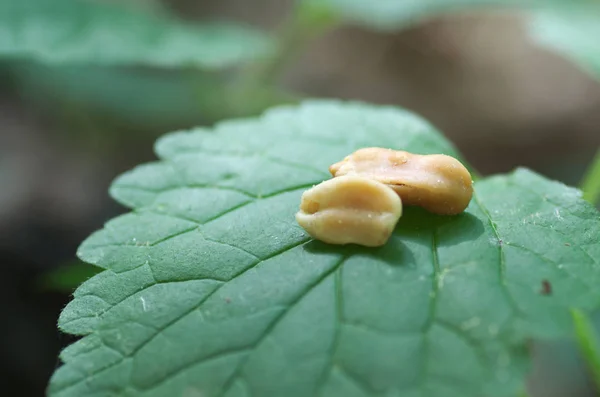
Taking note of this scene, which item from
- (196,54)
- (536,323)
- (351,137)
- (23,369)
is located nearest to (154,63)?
(196,54)

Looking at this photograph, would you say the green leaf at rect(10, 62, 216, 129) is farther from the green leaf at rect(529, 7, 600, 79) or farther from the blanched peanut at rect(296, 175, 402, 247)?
the blanched peanut at rect(296, 175, 402, 247)

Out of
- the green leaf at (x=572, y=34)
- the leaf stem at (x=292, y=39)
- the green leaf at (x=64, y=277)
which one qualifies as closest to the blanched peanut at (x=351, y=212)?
the green leaf at (x=64, y=277)

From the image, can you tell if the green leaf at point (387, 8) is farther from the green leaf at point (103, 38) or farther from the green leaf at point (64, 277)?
the green leaf at point (64, 277)

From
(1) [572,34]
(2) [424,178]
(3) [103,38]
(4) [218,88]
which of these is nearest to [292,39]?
(4) [218,88]

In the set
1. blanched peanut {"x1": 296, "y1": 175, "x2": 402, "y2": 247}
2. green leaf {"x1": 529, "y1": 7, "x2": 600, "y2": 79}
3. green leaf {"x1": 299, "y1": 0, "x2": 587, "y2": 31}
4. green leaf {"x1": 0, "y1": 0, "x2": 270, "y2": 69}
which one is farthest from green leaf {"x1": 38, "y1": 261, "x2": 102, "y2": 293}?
green leaf {"x1": 529, "y1": 7, "x2": 600, "y2": 79}

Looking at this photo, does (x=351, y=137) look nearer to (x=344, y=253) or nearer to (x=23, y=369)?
(x=344, y=253)

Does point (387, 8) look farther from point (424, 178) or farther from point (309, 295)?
point (309, 295)
